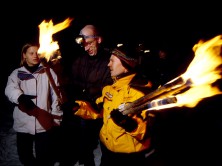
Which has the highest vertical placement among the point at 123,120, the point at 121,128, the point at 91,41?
the point at 91,41

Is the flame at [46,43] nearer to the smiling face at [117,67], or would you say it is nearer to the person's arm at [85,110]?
the person's arm at [85,110]

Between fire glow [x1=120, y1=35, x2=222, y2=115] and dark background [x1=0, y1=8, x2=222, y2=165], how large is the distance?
11.0 ft

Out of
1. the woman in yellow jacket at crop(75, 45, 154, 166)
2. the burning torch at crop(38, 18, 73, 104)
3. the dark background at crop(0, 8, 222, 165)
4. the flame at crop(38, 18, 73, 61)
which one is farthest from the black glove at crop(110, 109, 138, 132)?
the dark background at crop(0, 8, 222, 165)

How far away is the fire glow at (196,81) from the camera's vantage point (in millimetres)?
2131

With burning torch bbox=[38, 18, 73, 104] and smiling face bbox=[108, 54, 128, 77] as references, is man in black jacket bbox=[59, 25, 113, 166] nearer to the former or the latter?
burning torch bbox=[38, 18, 73, 104]

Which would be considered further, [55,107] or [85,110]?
[55,107]

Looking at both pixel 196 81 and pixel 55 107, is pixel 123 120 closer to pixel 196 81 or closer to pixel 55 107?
pixel 196 81

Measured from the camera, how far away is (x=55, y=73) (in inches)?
172

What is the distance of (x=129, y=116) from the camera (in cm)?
304

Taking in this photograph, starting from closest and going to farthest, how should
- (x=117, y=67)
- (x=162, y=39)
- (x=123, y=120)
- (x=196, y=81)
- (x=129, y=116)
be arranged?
(x=196, y=81) → (x=123, y=120) → (x=129, y=116) → (x=117, y=67) → (x=162, y=39)

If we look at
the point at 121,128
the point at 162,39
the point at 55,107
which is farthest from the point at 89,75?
the point at 162,39

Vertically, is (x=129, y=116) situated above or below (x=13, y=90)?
below

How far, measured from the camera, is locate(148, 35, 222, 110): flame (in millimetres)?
2176

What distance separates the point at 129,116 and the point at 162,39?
490 inches
